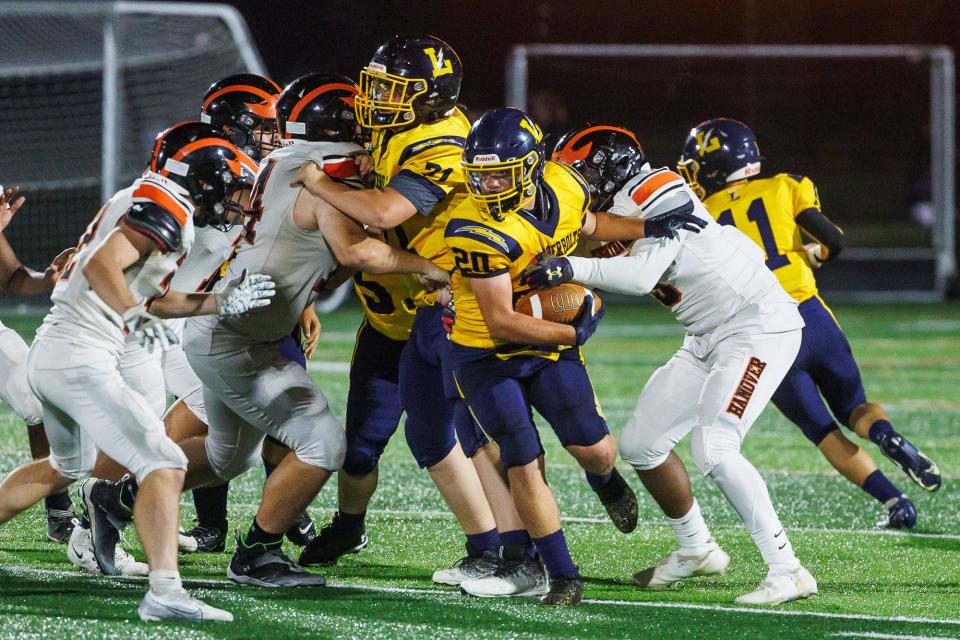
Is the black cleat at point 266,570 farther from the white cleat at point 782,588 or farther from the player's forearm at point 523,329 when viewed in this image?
the white cleat at point 782,588

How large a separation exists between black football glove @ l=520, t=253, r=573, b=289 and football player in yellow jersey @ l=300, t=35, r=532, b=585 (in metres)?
0.47

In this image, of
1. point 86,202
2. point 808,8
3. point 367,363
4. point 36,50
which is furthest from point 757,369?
point 808,8

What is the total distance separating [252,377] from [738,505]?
184cm

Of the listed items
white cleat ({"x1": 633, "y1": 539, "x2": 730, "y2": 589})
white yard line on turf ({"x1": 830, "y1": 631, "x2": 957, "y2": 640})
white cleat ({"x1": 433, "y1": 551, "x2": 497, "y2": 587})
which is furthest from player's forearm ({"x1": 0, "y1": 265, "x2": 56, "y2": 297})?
white yard line on turf ({"x1": 830, "y1": 631, "x2": 957, "y2": 640})

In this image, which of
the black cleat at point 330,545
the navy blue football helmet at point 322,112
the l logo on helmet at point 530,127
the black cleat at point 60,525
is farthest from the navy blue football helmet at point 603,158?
the black cleat at point 60,525

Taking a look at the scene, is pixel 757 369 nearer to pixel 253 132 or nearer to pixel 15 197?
pixel 253 132

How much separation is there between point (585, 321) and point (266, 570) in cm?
149

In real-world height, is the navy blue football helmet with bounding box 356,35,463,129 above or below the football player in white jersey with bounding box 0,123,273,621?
above

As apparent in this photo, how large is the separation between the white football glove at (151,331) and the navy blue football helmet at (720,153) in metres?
2.76

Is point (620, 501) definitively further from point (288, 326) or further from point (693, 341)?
point (288, 326)

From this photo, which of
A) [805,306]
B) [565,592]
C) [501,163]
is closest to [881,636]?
[565,592]

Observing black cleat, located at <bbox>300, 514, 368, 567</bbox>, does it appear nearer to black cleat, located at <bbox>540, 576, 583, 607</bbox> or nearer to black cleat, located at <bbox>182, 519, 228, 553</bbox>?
black cleat, located at <bbox>182, 519, 228, 553</bbox>

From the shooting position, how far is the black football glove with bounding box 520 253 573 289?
476 cm

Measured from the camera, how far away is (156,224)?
14.7ft
